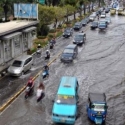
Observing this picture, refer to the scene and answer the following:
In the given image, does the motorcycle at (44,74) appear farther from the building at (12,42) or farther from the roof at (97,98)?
the roof at (97,98)

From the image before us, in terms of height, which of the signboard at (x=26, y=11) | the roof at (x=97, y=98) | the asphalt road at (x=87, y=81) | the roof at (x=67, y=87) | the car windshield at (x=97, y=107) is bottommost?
the asphalt road at (x=87, y=81)

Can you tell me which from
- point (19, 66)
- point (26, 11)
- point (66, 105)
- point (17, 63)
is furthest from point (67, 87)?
point (26, 11)

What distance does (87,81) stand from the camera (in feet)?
102

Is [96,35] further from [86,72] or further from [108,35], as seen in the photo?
[86,72]

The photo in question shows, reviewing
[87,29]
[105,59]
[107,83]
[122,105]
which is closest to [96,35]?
[87,29]

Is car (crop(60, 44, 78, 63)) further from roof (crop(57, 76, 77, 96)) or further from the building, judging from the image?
roof (crop(57, 76, 77, 96))

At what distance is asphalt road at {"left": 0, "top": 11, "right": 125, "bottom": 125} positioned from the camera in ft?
72.3

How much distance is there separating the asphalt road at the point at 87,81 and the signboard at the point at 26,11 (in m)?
6.60

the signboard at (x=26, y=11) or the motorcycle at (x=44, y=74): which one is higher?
the signboard at (x=26, y=11)

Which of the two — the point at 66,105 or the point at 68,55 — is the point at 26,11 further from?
the point at 66,105

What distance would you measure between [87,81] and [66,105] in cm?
1044

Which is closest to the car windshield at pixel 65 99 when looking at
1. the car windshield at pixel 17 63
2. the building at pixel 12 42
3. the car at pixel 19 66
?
the car at pixel 19 66

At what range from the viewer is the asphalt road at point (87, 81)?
22047 millimetres

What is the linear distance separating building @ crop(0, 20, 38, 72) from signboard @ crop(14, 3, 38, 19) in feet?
9.41
